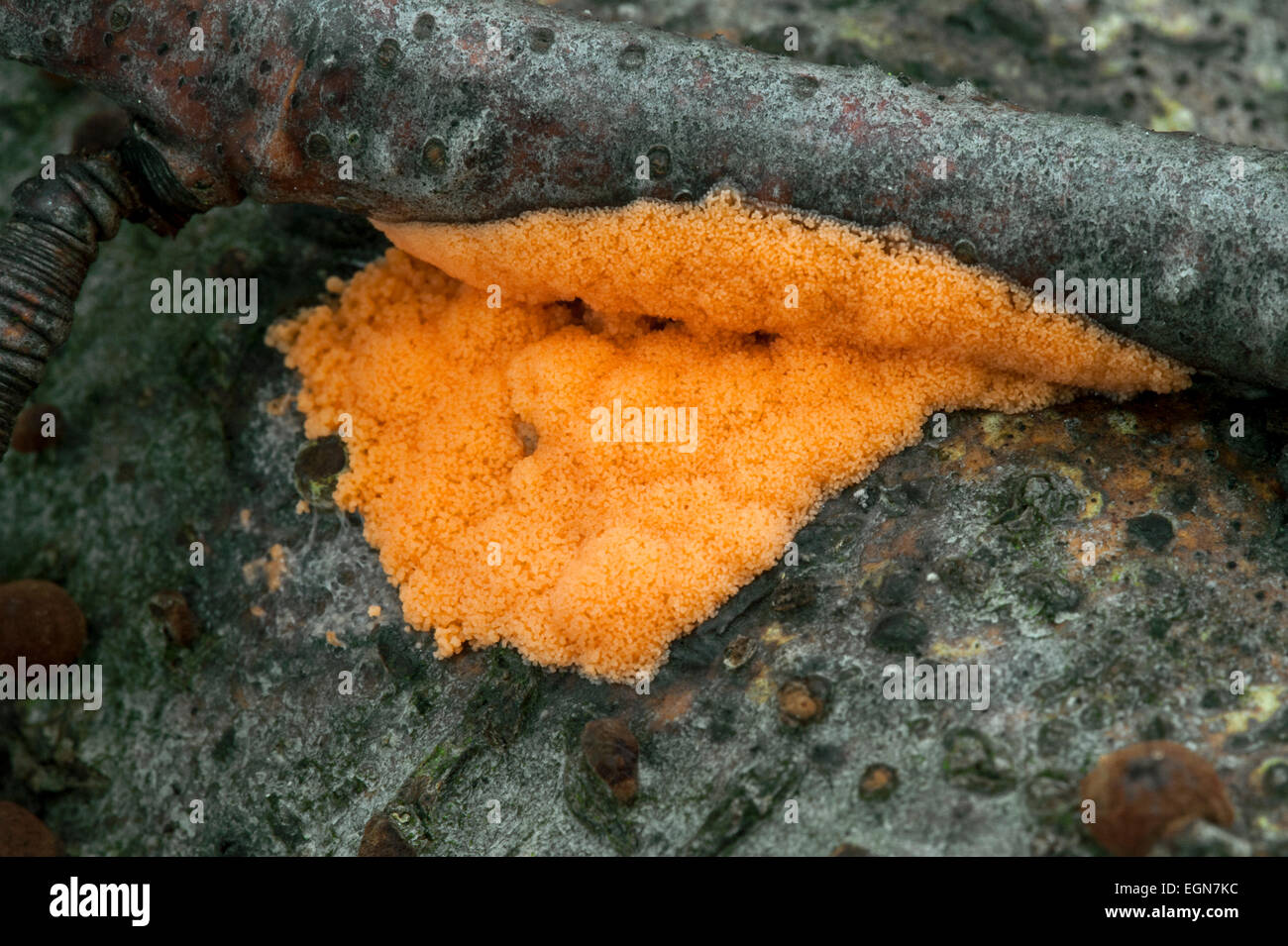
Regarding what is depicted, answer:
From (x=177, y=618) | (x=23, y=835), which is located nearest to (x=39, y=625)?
(x=177, y=618)

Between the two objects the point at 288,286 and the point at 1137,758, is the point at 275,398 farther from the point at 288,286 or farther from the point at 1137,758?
the point at 1137,758

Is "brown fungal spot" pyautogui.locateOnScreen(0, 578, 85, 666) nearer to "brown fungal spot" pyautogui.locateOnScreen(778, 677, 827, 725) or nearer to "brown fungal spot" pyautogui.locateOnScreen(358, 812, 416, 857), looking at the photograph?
"brown fungal spot" pyautogui.locateOnScreen(358, 812, 416, 857)

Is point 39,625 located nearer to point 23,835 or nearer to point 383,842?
point 23,835

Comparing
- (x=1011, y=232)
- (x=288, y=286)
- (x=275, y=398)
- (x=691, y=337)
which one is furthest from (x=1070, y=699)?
(x=288, y=286)

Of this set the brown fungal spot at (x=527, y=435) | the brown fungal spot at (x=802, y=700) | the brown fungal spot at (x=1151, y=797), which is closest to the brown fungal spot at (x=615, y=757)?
the brown fungal spot at (x=802, y=700)

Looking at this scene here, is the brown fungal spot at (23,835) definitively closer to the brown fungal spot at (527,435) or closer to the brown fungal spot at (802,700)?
the brown fungal spot at (527,435)

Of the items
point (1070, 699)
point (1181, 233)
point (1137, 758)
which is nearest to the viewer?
point (1137, 758)
